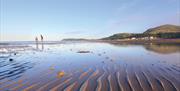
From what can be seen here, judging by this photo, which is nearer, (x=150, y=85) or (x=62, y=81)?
(x=150, y=85)

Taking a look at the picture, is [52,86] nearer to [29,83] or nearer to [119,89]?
[29,83]

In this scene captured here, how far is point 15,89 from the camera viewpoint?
799cm

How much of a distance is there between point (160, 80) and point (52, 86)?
5670mm

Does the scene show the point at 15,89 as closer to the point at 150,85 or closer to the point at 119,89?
the point at 119,89

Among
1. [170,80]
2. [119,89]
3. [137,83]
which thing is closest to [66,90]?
[119,89]

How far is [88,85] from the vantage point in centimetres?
860

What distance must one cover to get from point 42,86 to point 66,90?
142 cm

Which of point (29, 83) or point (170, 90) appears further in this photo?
point (29, 83)

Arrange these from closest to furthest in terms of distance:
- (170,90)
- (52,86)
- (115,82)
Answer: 1. (170,90)
2. (52,86)
3. (115,82)

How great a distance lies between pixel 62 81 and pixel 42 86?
1253mm

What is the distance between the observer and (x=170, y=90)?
7594 millimetres

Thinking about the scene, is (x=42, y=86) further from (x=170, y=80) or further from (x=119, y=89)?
(x=170, y=80)

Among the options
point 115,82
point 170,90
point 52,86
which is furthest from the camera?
point 115,82

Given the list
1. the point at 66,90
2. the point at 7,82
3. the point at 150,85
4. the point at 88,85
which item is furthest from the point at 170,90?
the point at 7,82
